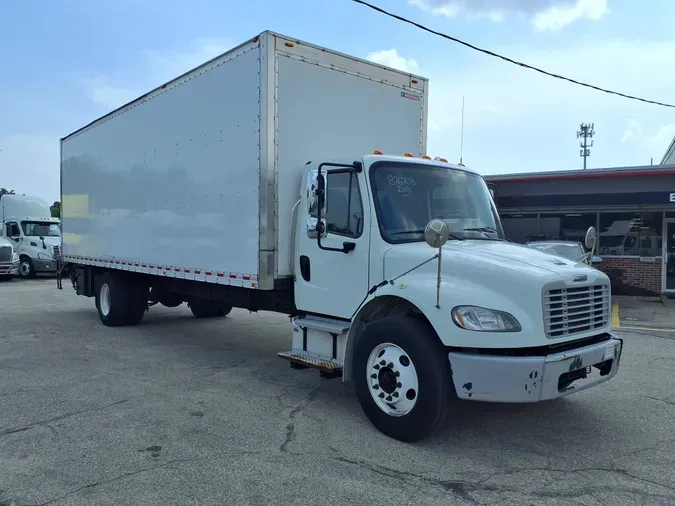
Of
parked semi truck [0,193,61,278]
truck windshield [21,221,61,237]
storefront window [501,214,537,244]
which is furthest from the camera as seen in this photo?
truck windshield [21,221,61,237]

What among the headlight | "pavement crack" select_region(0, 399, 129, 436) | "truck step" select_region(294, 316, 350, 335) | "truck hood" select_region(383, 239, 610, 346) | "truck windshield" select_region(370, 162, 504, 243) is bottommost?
"pavement crack" select_region(0, 399, 129, 436)

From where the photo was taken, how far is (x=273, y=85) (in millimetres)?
5926

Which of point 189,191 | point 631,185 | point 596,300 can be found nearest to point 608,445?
point 596,300

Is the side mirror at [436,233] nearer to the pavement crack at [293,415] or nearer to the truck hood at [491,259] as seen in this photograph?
the truck hood at [491,259]

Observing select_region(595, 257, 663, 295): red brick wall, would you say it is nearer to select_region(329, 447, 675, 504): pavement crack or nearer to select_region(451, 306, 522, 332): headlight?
select_region(329, 447, 675, 504): pavement crack

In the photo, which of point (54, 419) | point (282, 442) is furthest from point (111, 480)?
point (54, 419)

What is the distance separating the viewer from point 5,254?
20438 millimetres

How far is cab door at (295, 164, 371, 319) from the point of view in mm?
5270

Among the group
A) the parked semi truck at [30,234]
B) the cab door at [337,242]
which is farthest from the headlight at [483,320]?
the parked semi truck at [30,234]

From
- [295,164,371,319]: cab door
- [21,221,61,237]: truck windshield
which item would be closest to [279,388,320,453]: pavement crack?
[295,164,371,319]: cab door

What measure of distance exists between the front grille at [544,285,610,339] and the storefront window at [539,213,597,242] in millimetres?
12624

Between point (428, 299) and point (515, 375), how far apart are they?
2.84 ft

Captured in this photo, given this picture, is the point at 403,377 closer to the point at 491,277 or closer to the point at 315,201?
the point at 491,277

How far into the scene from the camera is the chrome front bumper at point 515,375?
161 inches
